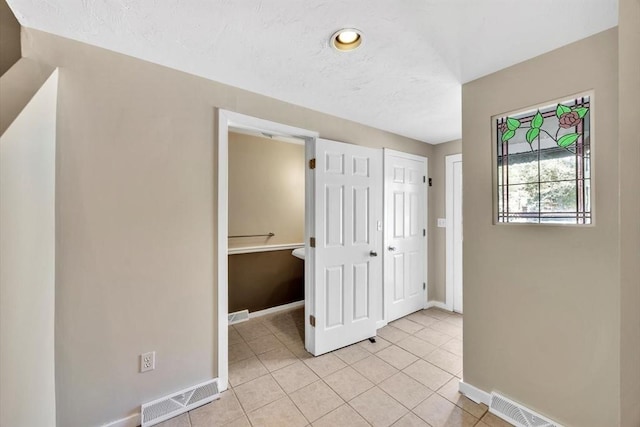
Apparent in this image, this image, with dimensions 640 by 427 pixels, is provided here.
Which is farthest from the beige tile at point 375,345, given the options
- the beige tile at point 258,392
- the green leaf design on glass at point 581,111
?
the green leaf design on glass at point 581,111

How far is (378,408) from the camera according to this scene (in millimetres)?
1727

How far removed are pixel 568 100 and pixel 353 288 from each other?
2064mm

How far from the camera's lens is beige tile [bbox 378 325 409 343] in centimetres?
268

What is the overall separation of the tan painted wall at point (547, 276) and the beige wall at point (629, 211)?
1.03 meters

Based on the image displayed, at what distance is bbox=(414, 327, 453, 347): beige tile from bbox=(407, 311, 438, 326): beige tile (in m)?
0.18

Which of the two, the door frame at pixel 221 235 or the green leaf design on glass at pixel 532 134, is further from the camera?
the door frame at pixel 221 235

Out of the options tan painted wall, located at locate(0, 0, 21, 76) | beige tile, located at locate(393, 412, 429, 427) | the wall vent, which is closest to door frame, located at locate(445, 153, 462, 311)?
beige tile, located at locate(393, 412, 429, 427)

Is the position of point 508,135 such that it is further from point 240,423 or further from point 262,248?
point 262,248

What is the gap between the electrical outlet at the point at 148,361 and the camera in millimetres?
1609

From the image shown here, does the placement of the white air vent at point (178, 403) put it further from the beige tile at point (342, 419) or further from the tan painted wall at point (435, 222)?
the tan painted wall at point (435, 222)

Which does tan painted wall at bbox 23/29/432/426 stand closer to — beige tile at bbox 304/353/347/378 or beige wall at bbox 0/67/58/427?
beige wall at bbox 0/67/58/427

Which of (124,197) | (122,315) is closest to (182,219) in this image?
(124,197)

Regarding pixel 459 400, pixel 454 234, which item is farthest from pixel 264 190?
pixel 459 400

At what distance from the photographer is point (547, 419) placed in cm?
150
